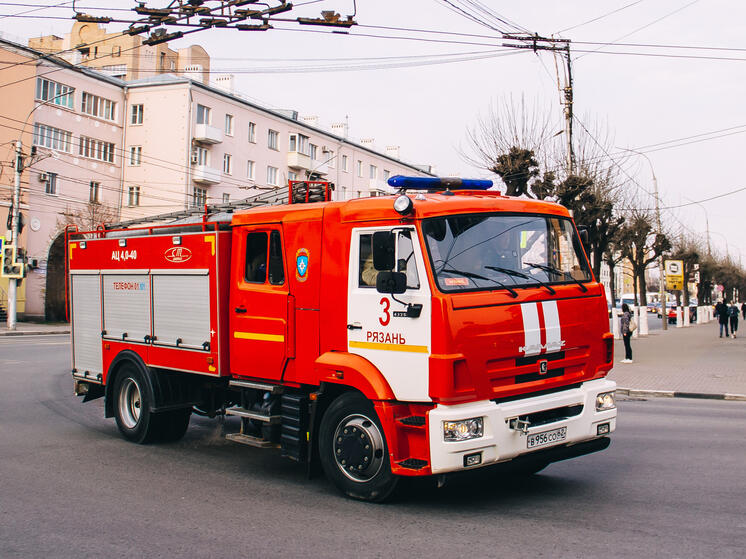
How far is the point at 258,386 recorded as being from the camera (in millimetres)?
7305

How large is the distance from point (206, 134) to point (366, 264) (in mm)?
Answer: 43530

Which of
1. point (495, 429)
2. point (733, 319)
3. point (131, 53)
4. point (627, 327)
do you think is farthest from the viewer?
point (131, 53)

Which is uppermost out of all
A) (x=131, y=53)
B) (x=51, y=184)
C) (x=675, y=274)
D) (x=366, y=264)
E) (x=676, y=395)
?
(x=131, y=53)

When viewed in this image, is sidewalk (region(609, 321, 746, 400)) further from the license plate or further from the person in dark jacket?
the license plate

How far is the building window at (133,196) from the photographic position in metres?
46.7

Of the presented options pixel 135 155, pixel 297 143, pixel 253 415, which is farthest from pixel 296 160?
pixel 253 415

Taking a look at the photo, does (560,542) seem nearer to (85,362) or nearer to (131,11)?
(85,362)

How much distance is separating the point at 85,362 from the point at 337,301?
4998mm

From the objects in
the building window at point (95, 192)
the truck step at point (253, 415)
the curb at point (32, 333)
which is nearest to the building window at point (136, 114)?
the building window at point (95, 192)

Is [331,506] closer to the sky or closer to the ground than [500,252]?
closer to the ground

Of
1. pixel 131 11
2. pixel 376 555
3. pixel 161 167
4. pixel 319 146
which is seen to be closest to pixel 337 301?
pixel 376 555

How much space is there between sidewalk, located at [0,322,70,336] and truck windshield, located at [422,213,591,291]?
96.6 feet

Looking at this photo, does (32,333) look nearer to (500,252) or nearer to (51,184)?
(51,184)

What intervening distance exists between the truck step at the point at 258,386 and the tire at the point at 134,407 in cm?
152
